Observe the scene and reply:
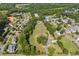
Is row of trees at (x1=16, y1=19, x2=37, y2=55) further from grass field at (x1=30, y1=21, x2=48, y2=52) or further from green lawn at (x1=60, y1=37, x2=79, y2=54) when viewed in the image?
green lawn at (x1=60, y1=37, x2=79, y2=54)

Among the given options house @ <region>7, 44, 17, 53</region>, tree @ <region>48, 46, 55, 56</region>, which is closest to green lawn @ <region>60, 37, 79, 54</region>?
tree @ <region>48, 46, 55, 56</region>

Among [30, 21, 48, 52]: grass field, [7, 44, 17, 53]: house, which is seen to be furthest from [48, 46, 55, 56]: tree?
[7, 44, 17, 53]: house

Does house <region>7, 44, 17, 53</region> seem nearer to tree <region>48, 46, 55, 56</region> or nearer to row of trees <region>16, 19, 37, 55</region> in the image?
row of trees <region>16, 19, 37, 55</region>

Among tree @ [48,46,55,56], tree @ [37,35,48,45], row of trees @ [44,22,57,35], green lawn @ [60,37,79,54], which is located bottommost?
tree @ [48,46,55,56]

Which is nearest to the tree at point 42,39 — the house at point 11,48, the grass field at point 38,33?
the grass field at point 38,33

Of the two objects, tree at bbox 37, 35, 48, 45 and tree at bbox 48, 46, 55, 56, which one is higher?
tree at bbox 37, 35, 48, 45

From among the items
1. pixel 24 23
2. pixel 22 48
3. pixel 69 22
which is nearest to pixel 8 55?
pixel 22 48

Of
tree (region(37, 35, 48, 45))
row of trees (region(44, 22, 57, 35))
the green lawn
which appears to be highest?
row of trees (region(44, 22, 57, 35))

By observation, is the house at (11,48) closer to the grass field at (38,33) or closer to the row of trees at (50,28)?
the grass field at (38,33)

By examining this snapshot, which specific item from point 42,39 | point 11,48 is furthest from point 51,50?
point 11,48

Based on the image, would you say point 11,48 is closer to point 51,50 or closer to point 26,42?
point 26,42

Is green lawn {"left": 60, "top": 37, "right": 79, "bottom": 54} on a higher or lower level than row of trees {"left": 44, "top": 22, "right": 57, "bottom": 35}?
lower
